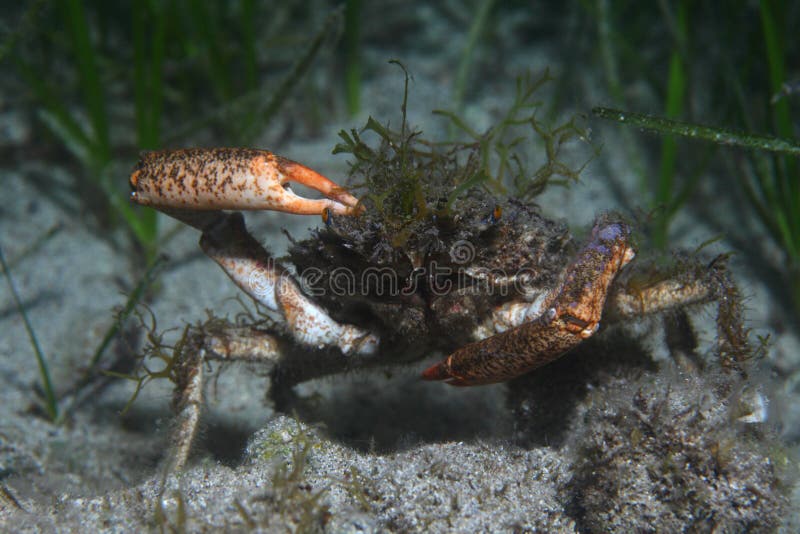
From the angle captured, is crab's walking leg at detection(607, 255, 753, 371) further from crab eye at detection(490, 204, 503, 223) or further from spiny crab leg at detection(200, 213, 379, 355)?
spiny crab leg at detection(200, 213, 379, 355)

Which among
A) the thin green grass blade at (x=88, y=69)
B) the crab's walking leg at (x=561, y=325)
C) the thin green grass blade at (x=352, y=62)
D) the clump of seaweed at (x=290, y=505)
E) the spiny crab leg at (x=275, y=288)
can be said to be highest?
the thin green grass blade at (x=352, y=62)

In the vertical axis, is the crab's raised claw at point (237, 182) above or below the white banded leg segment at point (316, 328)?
above

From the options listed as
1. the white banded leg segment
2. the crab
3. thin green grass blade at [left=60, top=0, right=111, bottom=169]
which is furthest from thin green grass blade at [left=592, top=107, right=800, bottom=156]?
thin green grass blade at [left=60, top=0, right=111, bottom=169]

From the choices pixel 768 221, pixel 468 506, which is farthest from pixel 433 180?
pixel 768 221

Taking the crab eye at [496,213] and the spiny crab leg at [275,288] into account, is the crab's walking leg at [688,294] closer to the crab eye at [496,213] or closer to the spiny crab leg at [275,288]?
the crab eye at [496,213]

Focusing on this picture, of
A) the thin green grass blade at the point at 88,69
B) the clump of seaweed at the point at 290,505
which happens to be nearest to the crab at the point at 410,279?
the clump of seaweed at the point at 290,505

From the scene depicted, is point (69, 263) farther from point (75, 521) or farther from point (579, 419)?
point (579, 419)
